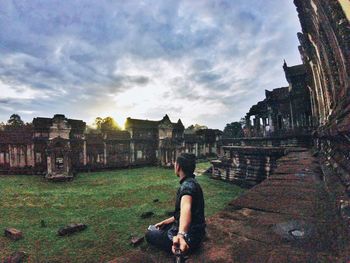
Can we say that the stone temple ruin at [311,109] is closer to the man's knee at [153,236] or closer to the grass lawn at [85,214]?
the grass lawn at [85,214]

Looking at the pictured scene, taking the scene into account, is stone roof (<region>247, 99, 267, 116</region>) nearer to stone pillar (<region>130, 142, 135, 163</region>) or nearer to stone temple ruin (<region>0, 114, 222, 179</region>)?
stone temple ruin (<region>0, 114, 222, 179</region>)

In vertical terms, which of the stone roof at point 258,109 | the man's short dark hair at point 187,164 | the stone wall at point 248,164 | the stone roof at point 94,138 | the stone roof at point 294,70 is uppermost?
the stone roof at point 294,70

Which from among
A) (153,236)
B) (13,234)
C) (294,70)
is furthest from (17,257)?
(294,70)

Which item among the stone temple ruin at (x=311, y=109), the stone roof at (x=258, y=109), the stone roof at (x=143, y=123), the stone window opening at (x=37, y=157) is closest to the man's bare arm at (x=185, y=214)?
the stone temple ruin at (x=311, y=109)

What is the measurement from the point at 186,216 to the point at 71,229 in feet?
18.1

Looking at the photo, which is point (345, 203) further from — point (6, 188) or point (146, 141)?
point (146, 141)

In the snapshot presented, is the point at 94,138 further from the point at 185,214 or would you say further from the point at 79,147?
the point at 185,214

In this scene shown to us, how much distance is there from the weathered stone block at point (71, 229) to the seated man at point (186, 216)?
478cm

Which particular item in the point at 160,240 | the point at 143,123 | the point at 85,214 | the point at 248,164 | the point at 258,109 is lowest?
the point at 85,214

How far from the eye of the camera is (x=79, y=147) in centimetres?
1981

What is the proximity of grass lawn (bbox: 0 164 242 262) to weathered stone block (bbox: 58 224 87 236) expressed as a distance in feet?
0.44

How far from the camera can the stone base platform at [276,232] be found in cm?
174

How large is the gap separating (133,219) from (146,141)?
17688 millimetres

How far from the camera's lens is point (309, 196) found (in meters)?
3.26
